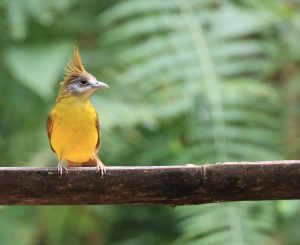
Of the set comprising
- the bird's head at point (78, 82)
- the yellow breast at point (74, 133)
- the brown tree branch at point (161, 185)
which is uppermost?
the bird's head at point (78, 82)

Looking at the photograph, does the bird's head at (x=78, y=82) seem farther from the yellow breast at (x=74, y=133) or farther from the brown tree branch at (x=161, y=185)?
the brown tree branch at (x=161, y=185)

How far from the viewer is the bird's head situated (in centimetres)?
217

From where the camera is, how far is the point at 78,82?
7.19ft

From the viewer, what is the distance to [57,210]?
120 inches

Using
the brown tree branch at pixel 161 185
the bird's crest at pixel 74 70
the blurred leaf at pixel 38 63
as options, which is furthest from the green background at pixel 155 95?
the brown tree branch at pixel 161 185

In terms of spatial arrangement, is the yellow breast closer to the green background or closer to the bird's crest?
the bird's crest

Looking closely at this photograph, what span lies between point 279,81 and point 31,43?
1152 millimetres

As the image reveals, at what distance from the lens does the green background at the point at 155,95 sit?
9.23 feet

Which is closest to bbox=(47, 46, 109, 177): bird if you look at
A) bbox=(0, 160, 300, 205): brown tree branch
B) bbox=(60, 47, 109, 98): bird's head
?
bbox=(60, 47, 109, 98): bird's head

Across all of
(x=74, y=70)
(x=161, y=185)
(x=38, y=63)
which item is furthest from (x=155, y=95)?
(x=161, y=185)

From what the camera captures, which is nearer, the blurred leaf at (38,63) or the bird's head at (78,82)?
the bird's head at (78,82)

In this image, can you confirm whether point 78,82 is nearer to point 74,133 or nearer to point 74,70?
point 74,70

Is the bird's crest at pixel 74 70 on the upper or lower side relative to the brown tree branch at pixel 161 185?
upper

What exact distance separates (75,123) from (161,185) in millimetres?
632
